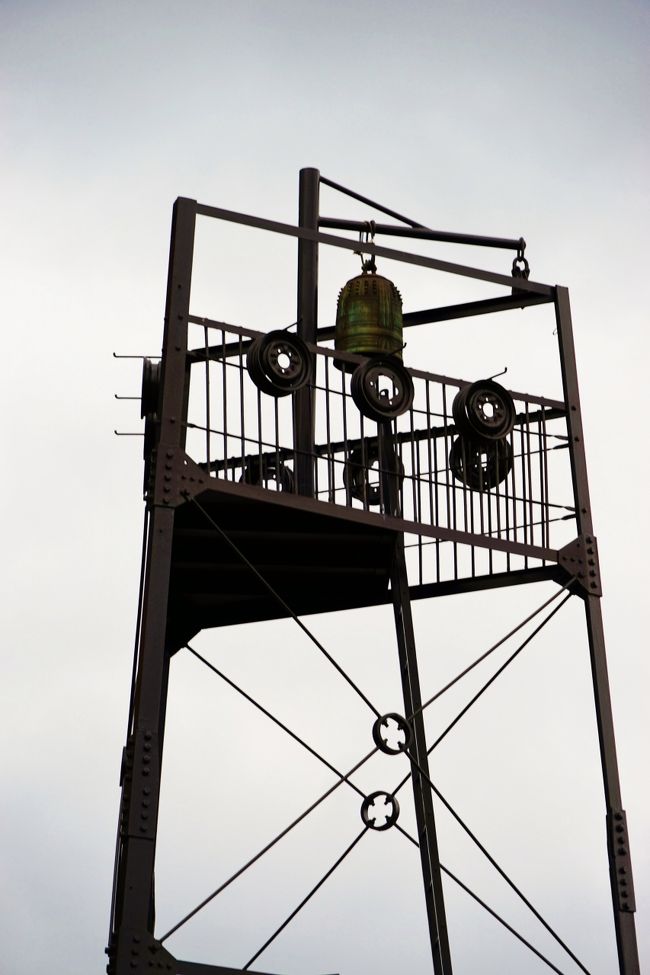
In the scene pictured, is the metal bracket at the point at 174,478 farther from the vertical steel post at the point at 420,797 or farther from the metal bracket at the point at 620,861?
the metal bracket at the point at 620,861

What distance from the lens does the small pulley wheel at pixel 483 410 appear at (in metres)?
16.8

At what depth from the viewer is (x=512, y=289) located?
1808cm

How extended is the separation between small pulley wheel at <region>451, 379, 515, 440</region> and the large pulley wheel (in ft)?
5.03

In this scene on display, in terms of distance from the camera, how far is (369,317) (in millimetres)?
17344

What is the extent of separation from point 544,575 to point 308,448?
83.6 inches

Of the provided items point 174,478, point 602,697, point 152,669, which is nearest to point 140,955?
point 152,669

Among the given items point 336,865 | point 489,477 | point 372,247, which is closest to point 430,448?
point 489,477

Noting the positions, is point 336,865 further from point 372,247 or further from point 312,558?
point 372,247

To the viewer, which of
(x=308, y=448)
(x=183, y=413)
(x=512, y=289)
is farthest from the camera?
(x=512, y=289)

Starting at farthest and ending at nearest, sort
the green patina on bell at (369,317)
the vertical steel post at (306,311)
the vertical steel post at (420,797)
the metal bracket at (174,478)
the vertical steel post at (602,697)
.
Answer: the green patina on bell at (369,317) < the vertical steel post at (420,797) < the vertical steel post at (306,311) < the vertical steel post at (602,697) < the metal bracket at (174,478)

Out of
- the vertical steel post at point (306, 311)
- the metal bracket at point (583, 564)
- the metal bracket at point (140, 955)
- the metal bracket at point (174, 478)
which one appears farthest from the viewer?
the metal bracket at point (583, 564)

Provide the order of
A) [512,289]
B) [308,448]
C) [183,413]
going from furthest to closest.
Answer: [512,289], [308,448], [183,413]

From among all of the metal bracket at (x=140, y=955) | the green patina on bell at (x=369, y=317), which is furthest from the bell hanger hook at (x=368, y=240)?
the metal bracket at (x=140, y=955)

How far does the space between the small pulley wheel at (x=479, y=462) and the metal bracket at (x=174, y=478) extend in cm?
270
